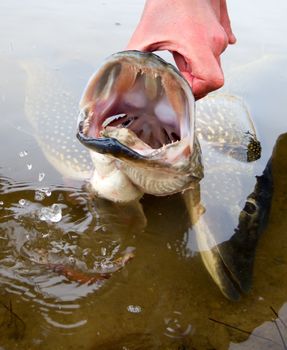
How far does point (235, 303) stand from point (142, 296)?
1.38 ft

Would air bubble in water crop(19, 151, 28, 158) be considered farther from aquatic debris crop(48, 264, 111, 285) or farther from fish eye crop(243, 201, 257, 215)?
fish eye crop(243, 201, 257, 215)

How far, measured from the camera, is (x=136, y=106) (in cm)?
224

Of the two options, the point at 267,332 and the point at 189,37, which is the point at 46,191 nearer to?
the point at 189,37

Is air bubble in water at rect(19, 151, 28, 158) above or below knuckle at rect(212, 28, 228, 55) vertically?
below

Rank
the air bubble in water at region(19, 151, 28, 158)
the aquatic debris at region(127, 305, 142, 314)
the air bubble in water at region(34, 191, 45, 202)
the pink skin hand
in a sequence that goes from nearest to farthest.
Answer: the aquatic debris at region(127, 305, 142, 314) → the pink skin hand → the air bubble in water at region(34, 191, 45, 202) → the air bubble in water at region(19, 151, 28, 158)

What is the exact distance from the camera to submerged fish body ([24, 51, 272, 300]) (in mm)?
1956

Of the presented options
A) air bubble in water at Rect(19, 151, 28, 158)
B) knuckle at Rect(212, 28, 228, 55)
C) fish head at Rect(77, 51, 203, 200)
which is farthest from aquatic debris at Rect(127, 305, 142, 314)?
air bubble in water at Rect(19, 151, 28, 158)

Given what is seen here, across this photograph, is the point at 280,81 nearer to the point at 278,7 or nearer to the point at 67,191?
the point at 67,191

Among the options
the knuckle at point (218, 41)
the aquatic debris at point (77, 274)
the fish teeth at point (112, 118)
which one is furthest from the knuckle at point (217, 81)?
the aquatic debris at point (77, 274)

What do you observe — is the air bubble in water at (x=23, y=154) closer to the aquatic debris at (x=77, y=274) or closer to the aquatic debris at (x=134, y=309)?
the aquatic debris at (x=77, y=274)

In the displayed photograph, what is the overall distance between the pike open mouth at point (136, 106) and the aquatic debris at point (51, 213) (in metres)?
0.57

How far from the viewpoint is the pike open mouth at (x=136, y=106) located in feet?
6.35

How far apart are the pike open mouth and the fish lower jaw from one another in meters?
0.23

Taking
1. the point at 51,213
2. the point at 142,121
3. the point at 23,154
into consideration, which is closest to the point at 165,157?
the point at 142,121
